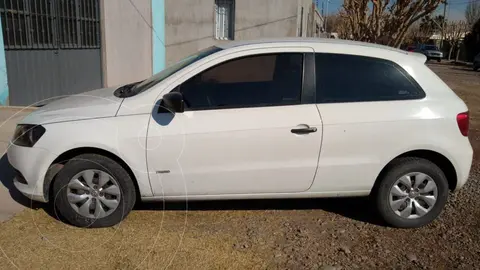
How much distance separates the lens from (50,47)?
8625mm

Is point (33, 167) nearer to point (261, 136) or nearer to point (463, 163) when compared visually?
point (261, 136)

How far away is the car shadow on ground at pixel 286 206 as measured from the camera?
4155 millimetres

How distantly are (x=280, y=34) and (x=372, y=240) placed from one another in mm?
11237

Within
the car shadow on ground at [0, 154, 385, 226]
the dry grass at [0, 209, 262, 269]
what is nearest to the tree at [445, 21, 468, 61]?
the car shadow on ground at [0, 154, 385, 226]

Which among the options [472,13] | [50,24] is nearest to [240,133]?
[50,24]

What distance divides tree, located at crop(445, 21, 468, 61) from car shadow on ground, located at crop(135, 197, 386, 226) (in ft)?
153

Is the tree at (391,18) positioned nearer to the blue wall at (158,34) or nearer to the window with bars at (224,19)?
the window with bars at (224,19)

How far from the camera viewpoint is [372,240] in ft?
12.1

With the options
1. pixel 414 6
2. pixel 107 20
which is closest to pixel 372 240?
pixel 414 6

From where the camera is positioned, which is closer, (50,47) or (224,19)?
(50,47)

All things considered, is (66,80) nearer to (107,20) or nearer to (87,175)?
(107,20)

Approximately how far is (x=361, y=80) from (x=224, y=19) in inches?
448

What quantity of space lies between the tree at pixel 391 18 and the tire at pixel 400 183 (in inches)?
273

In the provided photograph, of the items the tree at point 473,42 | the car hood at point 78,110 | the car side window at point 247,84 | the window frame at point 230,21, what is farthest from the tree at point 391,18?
the tree at point 473,42
